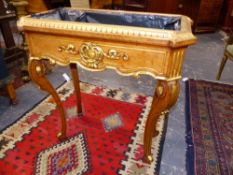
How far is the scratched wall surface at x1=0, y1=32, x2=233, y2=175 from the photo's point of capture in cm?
145

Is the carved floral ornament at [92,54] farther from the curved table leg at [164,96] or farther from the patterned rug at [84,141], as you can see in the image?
the patterned rug at [84,141]

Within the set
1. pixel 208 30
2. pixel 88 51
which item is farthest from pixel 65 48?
pixel 208 30

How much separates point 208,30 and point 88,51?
377 cm

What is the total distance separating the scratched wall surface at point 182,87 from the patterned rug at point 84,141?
0.08m

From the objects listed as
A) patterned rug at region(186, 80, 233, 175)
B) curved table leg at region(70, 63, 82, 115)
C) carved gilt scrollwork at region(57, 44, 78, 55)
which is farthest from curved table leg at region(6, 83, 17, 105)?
patterned rug at region(186, 80, 233, 175)

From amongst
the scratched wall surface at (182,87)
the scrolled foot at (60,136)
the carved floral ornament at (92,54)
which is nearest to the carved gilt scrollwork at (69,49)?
the carved floral ornament at (92,54)

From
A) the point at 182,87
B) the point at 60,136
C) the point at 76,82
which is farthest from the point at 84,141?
the point at 182,87

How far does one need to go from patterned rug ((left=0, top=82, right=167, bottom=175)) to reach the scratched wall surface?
3.1 inches

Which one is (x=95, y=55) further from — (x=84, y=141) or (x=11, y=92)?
(x=11, y=92)

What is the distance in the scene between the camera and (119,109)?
1.88 m

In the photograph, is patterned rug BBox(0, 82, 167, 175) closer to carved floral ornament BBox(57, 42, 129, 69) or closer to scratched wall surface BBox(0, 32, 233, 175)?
scratched wall surface BBox(0, 32, 233, 175)

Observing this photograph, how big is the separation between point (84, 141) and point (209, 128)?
101 centimetres

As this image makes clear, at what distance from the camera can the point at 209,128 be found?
1680 millimetres

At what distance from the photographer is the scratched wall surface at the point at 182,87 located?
1.45 metres
